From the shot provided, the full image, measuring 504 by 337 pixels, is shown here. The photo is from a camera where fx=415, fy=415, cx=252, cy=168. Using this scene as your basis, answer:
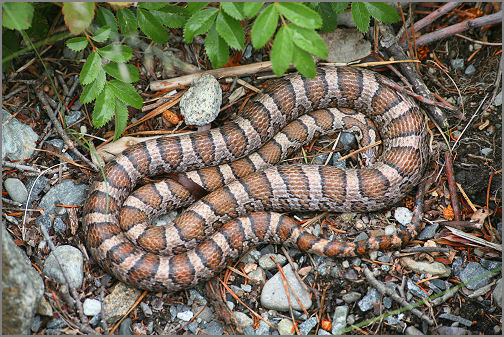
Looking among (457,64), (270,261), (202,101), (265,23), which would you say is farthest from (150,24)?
(457,64)

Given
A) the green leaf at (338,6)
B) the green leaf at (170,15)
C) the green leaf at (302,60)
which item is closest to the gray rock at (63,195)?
the green leaf at (170,15)

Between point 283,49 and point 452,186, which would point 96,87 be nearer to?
point 283,49

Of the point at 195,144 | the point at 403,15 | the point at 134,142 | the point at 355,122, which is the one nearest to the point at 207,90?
the point at 195,144

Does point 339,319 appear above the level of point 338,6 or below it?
below

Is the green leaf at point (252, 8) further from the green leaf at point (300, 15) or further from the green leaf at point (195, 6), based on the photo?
the green leaf at point (195, 6)

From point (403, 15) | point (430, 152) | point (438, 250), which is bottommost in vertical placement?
point (438, 250)

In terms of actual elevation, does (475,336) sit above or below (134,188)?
below

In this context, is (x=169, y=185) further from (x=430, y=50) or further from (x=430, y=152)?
(x=430, y=50)
